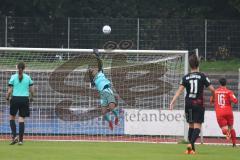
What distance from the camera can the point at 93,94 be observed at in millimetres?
24672

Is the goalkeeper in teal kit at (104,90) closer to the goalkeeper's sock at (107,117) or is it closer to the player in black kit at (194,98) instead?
the goalkeeper's sock at (107,117)

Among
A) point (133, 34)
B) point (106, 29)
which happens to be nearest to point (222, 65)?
point (133, 34)

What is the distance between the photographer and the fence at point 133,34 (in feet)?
104

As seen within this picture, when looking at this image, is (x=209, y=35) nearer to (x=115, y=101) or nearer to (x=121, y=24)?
(x=121, y=24)

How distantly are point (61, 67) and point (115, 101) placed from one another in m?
2.38

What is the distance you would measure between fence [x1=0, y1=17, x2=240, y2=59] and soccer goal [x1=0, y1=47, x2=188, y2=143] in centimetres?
741

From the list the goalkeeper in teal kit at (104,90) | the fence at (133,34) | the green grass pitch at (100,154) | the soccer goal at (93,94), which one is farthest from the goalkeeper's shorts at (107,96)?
the fence at (133,34)

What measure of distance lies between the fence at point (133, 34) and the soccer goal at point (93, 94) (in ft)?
24.3

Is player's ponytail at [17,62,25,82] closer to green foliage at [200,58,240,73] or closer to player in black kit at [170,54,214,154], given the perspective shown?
player in black kit at [170,54,214,154]

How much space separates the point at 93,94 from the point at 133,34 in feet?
25.1

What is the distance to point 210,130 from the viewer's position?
963 inches

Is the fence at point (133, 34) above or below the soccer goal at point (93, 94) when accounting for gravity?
above

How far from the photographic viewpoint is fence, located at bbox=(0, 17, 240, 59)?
104 feet

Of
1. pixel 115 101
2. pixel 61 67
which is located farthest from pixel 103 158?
pixel 61 67
